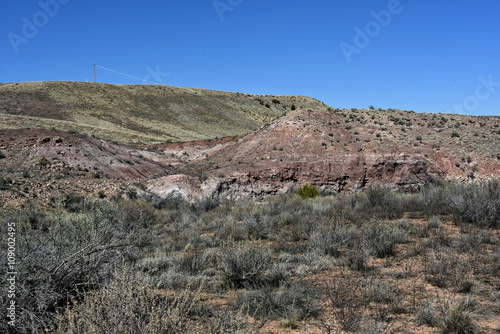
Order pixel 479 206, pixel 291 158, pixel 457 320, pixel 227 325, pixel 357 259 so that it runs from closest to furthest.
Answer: pixel 227 325, pixel 457 320, pixel 357 259, pixel 479 206, pixel 291 158

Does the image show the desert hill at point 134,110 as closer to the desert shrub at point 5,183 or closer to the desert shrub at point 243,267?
the desert shrub at point 5,183

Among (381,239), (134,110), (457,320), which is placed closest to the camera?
(457,320)

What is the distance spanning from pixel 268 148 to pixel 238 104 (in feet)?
195

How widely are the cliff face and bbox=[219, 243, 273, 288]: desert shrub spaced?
45.8 ft

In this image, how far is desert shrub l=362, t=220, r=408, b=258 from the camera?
7548 mm

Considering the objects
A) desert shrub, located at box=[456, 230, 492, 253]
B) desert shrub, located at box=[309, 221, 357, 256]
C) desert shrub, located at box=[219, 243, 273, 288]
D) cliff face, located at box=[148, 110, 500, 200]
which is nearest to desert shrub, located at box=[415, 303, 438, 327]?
desert shrub, located at box=[219, 243, 273, 288]

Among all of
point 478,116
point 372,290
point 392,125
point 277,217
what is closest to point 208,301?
point 372,290

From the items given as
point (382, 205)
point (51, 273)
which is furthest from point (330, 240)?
point (51, 273)

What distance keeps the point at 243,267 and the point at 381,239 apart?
353 centimetres

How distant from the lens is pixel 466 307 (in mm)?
4598

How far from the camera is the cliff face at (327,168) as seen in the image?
71.6 ft

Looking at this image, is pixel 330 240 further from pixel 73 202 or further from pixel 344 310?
pixel 73 202

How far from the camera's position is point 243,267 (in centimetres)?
632

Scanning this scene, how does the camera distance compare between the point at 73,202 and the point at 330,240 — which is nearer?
the point at 330,240
